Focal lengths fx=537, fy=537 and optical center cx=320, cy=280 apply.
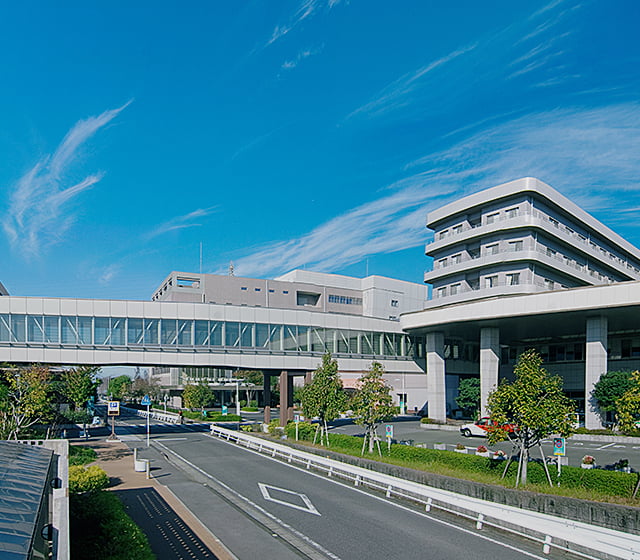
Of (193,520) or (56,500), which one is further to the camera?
(193,520)

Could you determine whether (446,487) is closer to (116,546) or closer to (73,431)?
(116,546)

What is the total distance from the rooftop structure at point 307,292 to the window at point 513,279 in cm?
3974

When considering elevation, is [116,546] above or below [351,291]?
below

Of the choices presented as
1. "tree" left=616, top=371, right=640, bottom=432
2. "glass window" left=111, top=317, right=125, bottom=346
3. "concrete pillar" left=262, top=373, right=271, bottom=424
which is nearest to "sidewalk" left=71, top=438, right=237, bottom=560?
"tree" left=616, top=371, right=640, bottom=432

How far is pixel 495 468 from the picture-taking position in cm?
2136

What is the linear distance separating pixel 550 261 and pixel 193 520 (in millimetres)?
50703

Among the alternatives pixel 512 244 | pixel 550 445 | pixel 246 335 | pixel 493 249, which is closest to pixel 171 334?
pixel 246 335

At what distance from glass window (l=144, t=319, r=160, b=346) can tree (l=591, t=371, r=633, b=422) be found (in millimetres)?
32538

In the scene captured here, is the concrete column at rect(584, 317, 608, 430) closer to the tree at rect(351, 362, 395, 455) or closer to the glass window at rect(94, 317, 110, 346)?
the tree at rect(351, 362, 395, 455)

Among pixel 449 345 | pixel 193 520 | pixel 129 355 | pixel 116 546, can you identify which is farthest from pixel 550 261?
pixel 116 546

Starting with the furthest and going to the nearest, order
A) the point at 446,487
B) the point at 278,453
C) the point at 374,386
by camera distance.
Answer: the point at 278,453 < the point at 374,386 < the point at 446,487

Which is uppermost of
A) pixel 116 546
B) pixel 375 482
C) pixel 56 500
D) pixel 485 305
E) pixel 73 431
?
pixel 485 305

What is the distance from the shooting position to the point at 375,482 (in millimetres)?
21656

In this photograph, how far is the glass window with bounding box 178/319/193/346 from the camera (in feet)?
134
